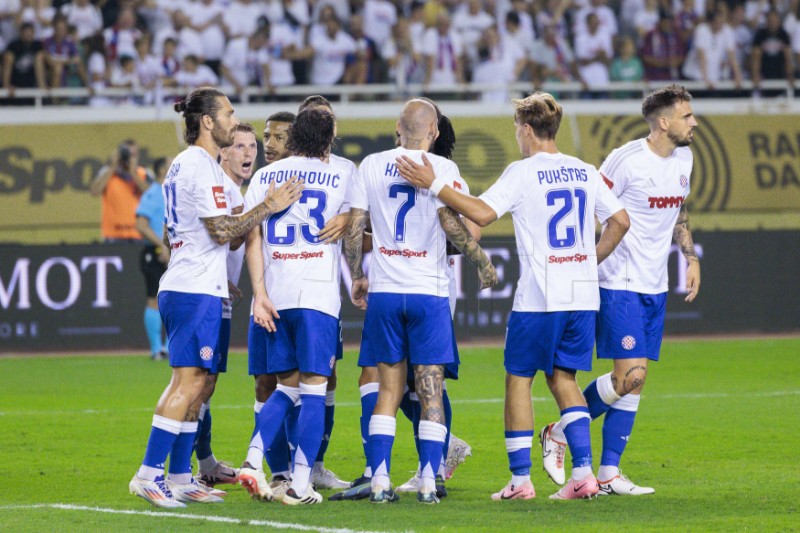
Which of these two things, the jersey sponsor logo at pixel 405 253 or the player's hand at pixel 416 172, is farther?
the jersey sponsor logo at pixel 405 253

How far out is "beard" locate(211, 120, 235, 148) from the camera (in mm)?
7398

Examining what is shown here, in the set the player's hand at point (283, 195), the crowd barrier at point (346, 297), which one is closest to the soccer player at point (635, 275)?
the player's hand at point (283, 195)

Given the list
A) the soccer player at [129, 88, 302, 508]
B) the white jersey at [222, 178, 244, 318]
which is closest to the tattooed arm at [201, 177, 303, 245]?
the soccer player at [129, 88, 302, 508]

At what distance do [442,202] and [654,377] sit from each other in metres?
7.70

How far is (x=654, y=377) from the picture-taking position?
14141 millimetres

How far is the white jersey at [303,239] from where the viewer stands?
7254mm

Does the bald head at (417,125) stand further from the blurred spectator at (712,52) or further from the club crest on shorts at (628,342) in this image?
the blurred spectator at (712,52)

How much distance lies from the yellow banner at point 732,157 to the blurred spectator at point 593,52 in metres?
1.33

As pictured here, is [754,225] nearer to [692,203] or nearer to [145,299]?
[692,203]

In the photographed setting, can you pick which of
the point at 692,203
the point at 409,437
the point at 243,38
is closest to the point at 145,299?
the point at 243,38

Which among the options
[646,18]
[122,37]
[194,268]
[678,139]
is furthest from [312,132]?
[646,18]

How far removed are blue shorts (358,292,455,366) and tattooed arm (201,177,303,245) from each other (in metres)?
0.78

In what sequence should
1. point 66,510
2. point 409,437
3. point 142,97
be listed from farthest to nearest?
point 142,97 → point 409,437 → point 66,510

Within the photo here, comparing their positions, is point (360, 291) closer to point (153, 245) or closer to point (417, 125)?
point (417, 125)
